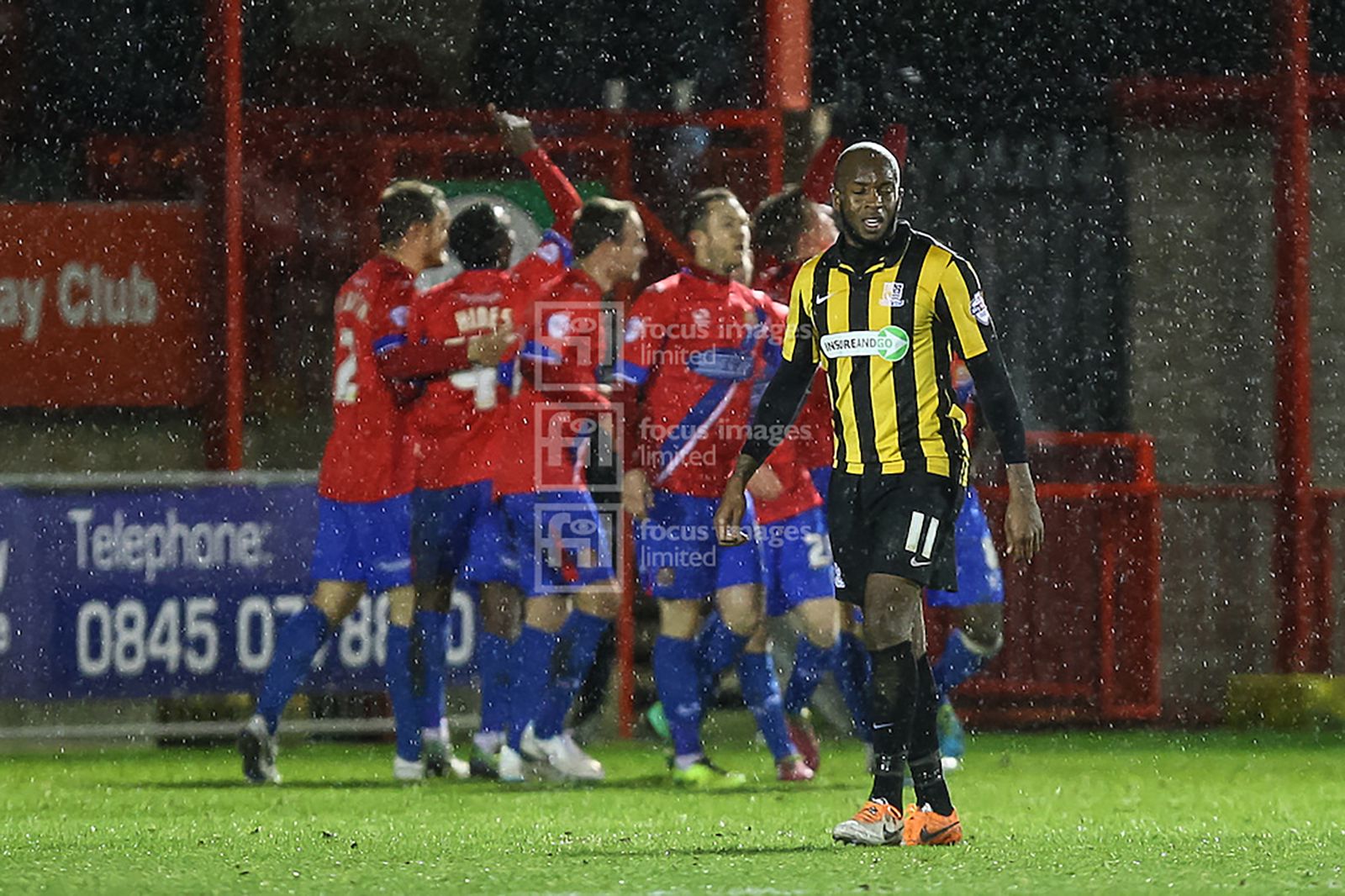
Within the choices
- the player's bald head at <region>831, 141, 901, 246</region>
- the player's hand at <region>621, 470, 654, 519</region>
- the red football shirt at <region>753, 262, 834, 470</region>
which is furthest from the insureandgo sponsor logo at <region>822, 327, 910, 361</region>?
the red football shirt at <region>753, 262, 834, 470</region>

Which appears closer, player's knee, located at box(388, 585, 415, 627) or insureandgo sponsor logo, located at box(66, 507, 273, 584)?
player's knee, located at box(388, 585, 415, 627)

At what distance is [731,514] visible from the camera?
743 centimetres

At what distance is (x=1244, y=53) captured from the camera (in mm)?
13906

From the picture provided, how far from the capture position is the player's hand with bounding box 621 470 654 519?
9094 millimetres

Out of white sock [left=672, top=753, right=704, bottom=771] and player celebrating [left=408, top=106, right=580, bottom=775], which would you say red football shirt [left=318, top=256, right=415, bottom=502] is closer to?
player celebrating [left=408, top=106, right=580, bottom=775]

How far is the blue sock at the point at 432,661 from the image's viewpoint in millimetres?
9695

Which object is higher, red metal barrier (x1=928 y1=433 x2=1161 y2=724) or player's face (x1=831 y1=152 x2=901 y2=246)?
player's face (x1=831 y1=152 x2=901 y2=246)

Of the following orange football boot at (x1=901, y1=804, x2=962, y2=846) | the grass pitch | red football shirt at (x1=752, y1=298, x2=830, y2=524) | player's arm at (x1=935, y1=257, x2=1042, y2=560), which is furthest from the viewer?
red football shirt at (x1=752, y1=298, x2=830, y2=524)

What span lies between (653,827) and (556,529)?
184cm

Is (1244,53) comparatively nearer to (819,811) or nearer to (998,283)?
(998,283)

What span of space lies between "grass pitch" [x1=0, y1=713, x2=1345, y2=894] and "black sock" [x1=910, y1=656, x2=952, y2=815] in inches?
5.3

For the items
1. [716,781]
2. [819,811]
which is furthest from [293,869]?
[716,781]

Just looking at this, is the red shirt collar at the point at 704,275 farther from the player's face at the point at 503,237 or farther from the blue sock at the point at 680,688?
the blue sock at the point at 680,688

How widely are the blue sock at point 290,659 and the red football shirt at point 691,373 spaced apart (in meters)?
1.16
